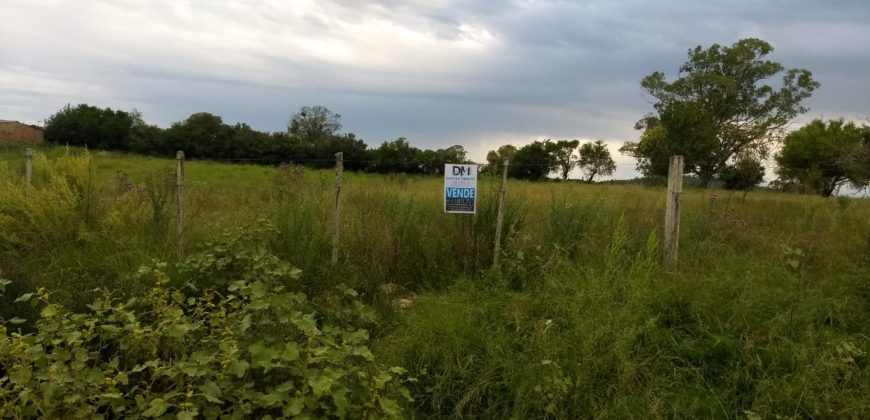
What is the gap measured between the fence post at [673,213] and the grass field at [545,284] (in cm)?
16

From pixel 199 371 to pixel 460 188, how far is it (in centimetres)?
364

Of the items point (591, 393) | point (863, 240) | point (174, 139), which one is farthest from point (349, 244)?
point (174, 139)

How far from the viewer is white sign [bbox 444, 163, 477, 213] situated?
5645 mm

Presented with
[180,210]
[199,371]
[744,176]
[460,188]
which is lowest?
[199,371]

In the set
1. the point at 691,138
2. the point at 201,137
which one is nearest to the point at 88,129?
the point at 201,137

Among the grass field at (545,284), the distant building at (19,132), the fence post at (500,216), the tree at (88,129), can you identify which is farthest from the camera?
the tree at (88,129)

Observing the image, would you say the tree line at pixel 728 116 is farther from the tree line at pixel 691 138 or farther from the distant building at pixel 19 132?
the distant building at pixel 19 132

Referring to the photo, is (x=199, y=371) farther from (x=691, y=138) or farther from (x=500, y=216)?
(x=691, y=138)

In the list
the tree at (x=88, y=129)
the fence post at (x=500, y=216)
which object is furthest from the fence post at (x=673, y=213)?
the tree at (x=88, y=129)

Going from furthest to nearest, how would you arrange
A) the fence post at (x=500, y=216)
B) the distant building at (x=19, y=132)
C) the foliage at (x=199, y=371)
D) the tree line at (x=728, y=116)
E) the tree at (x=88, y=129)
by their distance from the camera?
the tree at (x=88, y=129) → the distant building at (x=19, y=132) → the tree line at (x=728, y=116) → the fence post at (x=500, y=216) → the foliage at (x=199, y=371)

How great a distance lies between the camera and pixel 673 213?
537 centimetres

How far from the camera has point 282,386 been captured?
7.73 ft

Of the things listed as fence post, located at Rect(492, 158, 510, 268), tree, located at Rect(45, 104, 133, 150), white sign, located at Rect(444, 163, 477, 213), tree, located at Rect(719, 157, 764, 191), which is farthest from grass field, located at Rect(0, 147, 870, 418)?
tree, located at Rect(45, 104, 133, 150)

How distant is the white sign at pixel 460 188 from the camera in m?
5.64
